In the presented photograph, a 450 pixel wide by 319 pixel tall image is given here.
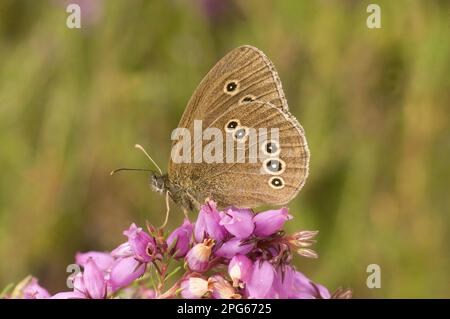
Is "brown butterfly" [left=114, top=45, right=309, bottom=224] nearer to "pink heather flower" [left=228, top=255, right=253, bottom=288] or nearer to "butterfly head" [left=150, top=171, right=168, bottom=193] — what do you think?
"butterfly head" [left=150, top=171, right=168, bottom=193]

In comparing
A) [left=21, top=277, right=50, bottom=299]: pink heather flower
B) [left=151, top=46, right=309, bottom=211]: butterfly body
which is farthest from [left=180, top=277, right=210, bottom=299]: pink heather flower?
[left=21, top=277, right=50, bottom=299]: pink heather flower

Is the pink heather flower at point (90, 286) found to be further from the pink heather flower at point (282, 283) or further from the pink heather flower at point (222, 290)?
the pink heather flower at point (282, 283)

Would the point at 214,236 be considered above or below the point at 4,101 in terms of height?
below

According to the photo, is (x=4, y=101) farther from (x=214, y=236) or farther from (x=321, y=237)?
(x=214, y=236)

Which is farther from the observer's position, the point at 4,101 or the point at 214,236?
the point at 4,101

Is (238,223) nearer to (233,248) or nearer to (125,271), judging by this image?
(233,248)
